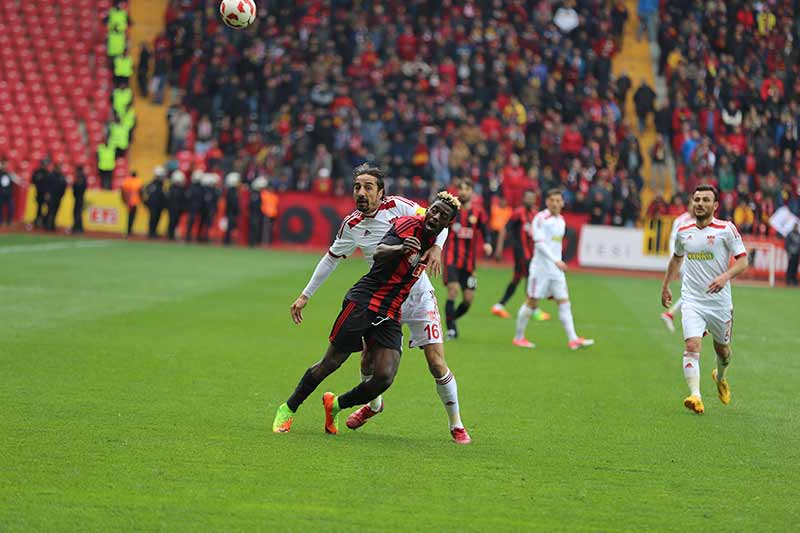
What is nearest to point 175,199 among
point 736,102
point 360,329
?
point 736,102

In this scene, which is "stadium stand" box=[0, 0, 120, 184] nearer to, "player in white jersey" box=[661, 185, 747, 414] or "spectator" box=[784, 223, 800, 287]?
"spectator" box=[784, 223, 800, 287]

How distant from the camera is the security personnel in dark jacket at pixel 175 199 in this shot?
110ft

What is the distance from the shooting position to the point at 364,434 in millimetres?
8594

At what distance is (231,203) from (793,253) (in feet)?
52.6

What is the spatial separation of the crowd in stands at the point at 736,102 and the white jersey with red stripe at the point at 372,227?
23.8 metres

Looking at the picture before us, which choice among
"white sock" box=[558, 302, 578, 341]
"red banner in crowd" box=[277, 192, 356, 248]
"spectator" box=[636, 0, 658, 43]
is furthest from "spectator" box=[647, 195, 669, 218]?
"white sock" box=[558, 302, 578, 341]

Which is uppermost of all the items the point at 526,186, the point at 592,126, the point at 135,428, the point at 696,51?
the point at 696,51

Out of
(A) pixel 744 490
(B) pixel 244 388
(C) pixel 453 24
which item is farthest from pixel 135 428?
(C) pixel 453 24

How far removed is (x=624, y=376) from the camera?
12.5 metres

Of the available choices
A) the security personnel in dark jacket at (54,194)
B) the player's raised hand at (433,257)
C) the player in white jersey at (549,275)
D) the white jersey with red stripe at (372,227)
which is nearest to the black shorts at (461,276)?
the player in white jersey at (549,275)

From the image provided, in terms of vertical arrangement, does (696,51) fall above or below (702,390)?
above

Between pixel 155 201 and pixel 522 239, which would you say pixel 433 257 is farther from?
pixel 155 201

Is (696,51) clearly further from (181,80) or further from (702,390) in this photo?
(702,390)

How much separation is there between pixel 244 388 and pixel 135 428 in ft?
7.41
